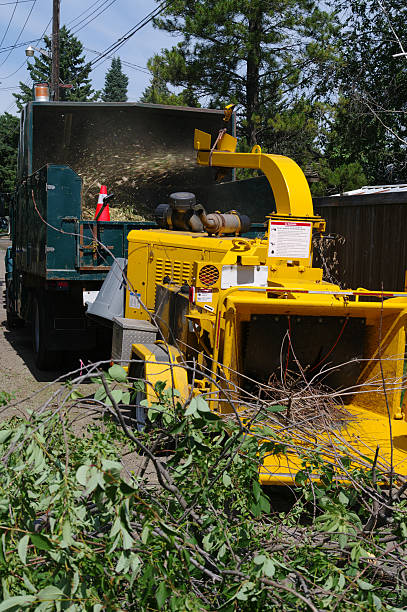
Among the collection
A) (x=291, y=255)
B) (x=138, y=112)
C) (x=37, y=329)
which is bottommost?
(x=37, y=329)

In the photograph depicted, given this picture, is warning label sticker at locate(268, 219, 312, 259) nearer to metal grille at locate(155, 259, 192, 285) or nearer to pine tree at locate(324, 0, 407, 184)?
metal grille at locate(155, 259, 192, 285)

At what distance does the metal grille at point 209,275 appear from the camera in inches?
250

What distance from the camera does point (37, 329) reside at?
10672mm

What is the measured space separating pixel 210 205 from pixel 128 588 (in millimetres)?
8942

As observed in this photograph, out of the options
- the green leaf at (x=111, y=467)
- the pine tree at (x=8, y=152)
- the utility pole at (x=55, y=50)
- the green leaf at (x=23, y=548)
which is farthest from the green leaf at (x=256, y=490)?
the pine tree at (x=8, y=152)

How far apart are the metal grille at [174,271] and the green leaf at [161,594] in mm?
4810

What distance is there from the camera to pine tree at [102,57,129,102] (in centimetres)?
12194

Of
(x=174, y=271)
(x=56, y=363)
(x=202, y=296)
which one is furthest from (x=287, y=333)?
(x=56, y=363)

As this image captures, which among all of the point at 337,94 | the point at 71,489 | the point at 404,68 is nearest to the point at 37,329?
the point at 71,489

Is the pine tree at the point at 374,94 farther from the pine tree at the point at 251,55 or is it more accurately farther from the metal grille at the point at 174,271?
the metal grille at the point at 174,271

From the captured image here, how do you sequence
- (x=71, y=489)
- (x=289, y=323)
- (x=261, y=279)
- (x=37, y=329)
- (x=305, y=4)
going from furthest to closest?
1. (x=305, y=4)
2. (x=37, y=329)
3. (x=261, y=279)
4. (x=289, y=323)
5. (x=71, y=489)

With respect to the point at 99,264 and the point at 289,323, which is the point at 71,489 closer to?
the point at 289,323

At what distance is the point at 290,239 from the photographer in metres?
6.49

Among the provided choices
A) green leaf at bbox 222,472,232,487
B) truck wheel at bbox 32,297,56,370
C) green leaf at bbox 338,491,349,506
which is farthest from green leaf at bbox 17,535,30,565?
truck wheel at bbox 32,297,56,370
